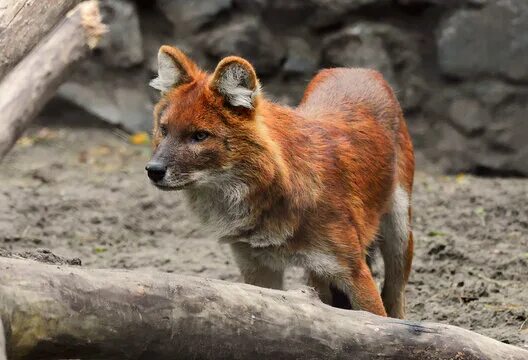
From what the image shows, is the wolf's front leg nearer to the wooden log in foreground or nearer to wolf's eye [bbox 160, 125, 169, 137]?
wolf's eye [bbox 160, 125, 169, 137]

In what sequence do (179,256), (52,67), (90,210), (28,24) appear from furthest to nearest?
(90,210), (179,256), (52,67), (28,24)

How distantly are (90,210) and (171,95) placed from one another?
11.4ft

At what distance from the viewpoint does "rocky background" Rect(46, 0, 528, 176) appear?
386 inches

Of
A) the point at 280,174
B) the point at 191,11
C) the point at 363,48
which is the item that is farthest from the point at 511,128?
the point at 280,174

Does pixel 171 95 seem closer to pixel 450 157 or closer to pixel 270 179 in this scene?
pixel 270 179

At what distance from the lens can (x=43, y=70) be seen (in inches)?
235

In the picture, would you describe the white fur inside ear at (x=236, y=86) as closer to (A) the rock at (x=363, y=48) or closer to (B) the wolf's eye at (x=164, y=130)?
(B) the wolf's eye at (x=164, y=130)

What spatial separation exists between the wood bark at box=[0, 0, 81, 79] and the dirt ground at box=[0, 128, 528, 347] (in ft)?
8.19

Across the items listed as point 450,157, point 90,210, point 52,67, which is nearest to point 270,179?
point 52,67

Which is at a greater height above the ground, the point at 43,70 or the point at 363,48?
the point at 43,70

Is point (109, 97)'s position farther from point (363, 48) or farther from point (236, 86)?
point (236, 86)

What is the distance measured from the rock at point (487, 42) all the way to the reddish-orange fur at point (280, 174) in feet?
14.2

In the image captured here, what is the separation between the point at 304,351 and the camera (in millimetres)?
3893

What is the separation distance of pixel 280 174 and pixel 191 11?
548 centimetres
